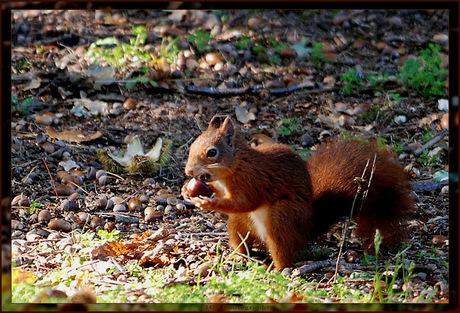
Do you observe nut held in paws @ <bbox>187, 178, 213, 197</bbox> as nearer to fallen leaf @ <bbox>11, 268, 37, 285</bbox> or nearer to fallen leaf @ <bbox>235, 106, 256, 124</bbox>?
fallen leaf @ <bbox>11, 268, 37, 285</bbox>

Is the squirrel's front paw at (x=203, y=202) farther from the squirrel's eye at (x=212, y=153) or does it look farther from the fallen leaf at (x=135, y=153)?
the fallen leaf at (x=135, y=153)

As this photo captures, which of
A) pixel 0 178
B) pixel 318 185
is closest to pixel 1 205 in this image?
pixel 0 178

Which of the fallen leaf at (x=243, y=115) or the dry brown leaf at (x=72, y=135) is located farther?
the fallen leaf at (x=243, y=115)

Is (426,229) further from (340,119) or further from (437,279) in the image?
(340,119)

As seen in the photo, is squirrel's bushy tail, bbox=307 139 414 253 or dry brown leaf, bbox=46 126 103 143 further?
dry brown leaf, bbox=46 126 103 143

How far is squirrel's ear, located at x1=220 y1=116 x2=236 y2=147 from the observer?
2342 millimetres

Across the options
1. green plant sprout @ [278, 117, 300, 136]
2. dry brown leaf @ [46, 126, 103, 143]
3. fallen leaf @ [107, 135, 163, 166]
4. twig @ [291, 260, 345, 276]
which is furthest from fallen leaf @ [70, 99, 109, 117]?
twig @ [291, 260, 345, 276]

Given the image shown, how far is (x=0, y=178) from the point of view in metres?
1.39

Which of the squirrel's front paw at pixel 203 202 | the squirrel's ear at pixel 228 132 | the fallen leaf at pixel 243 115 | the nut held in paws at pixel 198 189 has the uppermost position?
the squirrel's ear at pixel 228 132

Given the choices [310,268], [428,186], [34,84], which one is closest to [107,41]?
[34,84]

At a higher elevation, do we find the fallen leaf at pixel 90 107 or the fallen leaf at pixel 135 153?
the fallen leaf at pixel 90 107

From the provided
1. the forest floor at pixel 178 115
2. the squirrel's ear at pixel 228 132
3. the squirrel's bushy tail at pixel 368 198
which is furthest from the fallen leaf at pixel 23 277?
the squirrel's bushy tail at pixel 368 198

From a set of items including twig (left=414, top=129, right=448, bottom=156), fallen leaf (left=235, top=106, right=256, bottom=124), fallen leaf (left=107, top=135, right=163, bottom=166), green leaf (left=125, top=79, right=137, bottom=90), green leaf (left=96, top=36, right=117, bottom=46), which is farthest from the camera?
green leaf (left=96, top=36, right=117, bottom=46)

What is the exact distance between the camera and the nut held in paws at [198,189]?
2261 mm
